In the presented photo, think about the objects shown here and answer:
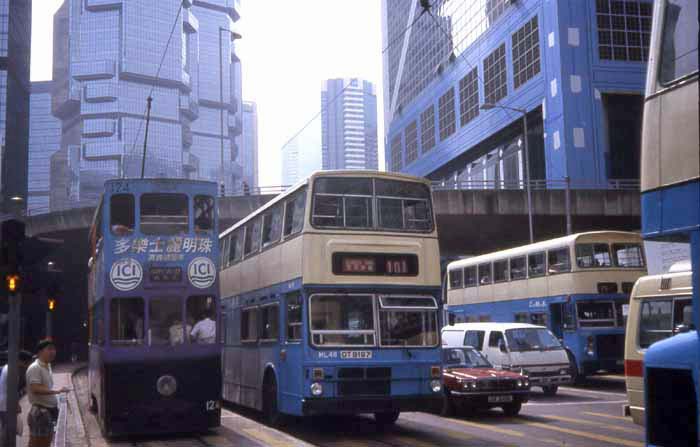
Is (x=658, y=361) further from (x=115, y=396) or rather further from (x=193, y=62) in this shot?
(x=193, y=62)

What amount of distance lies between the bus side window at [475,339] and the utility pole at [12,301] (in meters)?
14.9

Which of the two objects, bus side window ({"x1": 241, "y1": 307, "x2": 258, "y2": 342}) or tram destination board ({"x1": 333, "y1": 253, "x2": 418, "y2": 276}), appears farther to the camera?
bus side window ({"x1": 241, "y1": 307, "x2": 258, "y2": 342})

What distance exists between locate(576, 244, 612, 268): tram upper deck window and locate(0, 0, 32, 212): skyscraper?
9279cm

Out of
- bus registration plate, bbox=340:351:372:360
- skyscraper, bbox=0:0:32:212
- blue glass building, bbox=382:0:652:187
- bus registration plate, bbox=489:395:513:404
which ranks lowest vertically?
bus registration plate, bbox=489:395:513:404

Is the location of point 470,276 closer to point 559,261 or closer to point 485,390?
point 559,261

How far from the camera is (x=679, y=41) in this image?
675 cm

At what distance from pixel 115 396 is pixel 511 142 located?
161 ft

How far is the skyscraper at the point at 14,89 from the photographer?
11112 cm

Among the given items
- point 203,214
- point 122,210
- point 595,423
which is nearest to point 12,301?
point 122,210

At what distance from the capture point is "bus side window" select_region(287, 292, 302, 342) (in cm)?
1425

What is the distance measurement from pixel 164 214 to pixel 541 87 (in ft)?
137

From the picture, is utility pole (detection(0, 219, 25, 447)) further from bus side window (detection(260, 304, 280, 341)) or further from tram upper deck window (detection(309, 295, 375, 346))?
bus side window (detection(260, 304, 280, 341))

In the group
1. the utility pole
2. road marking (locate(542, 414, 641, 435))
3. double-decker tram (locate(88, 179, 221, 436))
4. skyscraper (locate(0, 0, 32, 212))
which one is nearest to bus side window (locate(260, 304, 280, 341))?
double-decker tram (locate(88, 179, 221, 436))

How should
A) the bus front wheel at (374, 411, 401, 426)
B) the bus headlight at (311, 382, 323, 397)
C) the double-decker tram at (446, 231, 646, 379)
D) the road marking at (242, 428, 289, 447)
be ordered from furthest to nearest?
1. the double-decker tram at (446, 231, 646, 379)
2. the bus front wheel at (374, 411, 401, 426)
3. the bus headlight at (311, 382, 323, 397)
4. the road marking at (242, 428, 289, 447)
